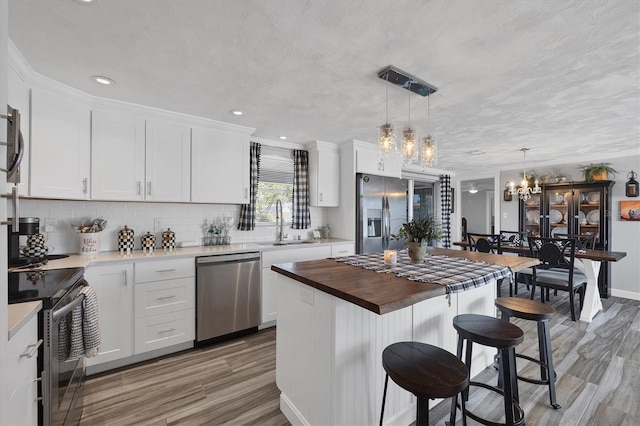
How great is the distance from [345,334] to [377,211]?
9.62 feet

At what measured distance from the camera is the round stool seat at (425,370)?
3.76 feet

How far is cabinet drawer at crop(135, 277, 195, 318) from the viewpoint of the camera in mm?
2514

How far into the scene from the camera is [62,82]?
7.26 ft

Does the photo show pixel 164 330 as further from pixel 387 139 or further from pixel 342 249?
pixel 387 139

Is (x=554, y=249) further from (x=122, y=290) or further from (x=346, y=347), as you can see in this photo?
(x=122, y=290)

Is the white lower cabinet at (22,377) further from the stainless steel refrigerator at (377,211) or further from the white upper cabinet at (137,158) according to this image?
the stainless steel refrigerator at (377,211)

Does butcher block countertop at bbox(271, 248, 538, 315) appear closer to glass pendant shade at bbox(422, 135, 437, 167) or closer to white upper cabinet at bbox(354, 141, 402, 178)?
glass pendant shade at bbox(422, 135, 437, 167)

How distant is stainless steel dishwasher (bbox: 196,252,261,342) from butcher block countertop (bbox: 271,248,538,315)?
1.16 m

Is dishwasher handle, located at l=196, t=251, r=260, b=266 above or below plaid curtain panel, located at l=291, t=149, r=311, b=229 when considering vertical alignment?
below

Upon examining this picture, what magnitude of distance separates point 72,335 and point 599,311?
18.8 ft

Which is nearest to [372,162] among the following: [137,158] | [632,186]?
[137,158]

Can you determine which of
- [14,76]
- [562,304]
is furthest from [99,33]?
[562,304]

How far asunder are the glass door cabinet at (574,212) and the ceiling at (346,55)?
1926 millimetres

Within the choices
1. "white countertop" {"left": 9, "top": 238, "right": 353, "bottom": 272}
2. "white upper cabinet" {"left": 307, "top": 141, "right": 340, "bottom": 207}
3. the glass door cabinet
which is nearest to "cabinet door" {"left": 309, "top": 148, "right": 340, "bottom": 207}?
"white upper cabinet" {"left": 307, "top": 141, "right": 340, "bottom": 207}
